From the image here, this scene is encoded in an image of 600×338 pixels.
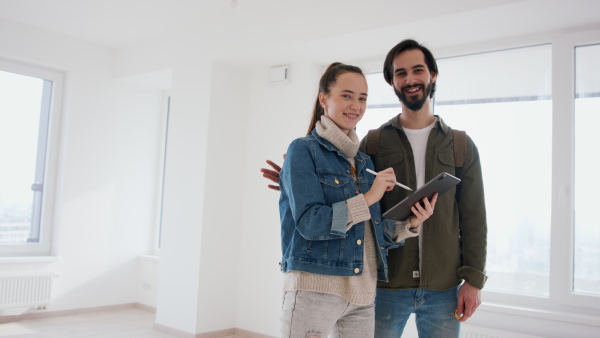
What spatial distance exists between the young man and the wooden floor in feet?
9.49

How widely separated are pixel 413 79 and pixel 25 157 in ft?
13.0

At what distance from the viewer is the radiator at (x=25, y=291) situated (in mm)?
4180

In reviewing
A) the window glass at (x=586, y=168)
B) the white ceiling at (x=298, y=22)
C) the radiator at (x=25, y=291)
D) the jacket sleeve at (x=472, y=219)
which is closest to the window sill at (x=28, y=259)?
the radiator at (x=25, y=291)

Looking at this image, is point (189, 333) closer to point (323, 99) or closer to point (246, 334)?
point (246, 334)

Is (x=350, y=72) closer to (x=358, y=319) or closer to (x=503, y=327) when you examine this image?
(x=358, y=319)

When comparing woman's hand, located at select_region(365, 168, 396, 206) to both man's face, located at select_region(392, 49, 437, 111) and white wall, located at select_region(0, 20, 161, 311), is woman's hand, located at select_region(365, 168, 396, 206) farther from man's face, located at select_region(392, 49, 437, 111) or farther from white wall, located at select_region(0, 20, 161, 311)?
white wall, located at select_region(0, 20, 161, 311)

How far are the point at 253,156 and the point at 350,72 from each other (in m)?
2.76

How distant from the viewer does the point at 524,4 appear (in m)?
2.73

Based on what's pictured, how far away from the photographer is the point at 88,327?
421cm

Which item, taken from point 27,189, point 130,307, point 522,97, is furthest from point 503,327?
point 27,189

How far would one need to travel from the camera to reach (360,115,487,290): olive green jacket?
1.66 metres

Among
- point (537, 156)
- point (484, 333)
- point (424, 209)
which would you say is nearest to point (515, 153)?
point (537, 156)

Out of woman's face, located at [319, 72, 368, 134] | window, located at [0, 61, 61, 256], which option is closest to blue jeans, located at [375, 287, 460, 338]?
woman's face, located at [319, 72, 368, 134]

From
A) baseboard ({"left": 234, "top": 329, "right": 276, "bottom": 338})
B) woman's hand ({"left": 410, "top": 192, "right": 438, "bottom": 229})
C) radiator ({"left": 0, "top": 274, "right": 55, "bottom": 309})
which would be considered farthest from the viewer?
radiator ({"left": 0, "top": 274, "right": 55, "bottom": 309})
